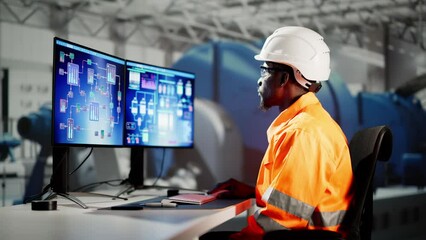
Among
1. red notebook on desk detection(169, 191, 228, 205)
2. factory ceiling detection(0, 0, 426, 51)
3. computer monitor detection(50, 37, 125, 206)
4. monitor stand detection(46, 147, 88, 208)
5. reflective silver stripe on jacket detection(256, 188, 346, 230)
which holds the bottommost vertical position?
red notebook on desk detection(169, 191, 228, 205)

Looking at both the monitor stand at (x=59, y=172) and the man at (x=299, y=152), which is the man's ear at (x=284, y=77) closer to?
the man at (x=299, y=152)

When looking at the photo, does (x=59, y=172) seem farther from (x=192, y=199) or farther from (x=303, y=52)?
(x=303, y=52)

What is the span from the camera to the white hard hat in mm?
2143

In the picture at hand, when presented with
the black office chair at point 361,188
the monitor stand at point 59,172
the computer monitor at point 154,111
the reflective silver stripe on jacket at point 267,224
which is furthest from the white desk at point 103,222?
the computer monitor at point 154,111

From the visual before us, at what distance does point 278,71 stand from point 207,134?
212 cm

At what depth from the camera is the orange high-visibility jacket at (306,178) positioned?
1752 millimetres

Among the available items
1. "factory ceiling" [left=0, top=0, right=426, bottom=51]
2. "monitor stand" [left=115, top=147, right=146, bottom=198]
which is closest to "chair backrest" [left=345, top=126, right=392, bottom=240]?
"monitor stand" [left=115, top=147, right=146, bottom=198]

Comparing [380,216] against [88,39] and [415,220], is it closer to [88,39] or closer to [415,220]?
[415,220]

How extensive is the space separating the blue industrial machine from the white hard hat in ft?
6.40

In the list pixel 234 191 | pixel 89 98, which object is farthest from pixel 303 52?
pixel 89 98

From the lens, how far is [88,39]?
4.62 m

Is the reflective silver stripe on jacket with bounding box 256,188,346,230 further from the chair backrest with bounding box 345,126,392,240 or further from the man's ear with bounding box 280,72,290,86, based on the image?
the man's ear with bounding box 280,72,290,86

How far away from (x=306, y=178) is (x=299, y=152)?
8 cm

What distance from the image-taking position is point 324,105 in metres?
4.07
